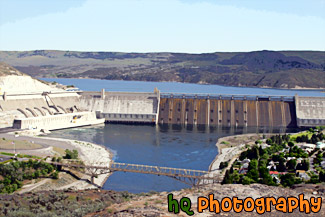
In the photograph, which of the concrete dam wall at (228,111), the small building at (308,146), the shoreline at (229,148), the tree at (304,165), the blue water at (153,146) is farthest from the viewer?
the concrete dam wall at (228,111)

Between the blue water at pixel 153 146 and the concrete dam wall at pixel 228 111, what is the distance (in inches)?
188

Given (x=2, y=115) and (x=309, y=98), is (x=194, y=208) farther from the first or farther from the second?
(x=309, y=98)

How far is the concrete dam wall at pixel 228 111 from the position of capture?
319ft

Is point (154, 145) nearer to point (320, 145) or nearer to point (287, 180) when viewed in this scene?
point (320, 145)

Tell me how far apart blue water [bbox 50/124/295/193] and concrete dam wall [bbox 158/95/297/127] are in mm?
4765

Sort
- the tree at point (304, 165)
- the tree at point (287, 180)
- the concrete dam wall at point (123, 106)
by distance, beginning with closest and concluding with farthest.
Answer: the tree at point (287, 180), the tree at point (304, 165), the concrete dam wall at point (123, 106)

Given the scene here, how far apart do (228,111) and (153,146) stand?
3129 cm

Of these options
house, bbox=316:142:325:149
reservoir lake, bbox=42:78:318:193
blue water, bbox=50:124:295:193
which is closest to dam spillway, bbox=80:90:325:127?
reservoir lake, bbox=42:78:318:193

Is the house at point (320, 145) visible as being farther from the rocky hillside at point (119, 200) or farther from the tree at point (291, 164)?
the rocky hillside at point (119, 200)

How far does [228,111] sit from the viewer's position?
100312mm

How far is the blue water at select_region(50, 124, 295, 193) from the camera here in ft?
171

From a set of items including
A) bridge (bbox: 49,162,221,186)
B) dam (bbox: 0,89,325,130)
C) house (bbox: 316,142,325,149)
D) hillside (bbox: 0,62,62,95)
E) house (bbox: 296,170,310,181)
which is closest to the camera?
house (bbox: 296,170,310,181)

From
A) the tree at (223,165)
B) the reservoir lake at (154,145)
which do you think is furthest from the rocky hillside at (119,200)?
the tree at (223,165)

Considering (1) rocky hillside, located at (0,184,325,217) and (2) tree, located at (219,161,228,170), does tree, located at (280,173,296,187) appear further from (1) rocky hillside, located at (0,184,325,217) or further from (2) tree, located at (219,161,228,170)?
(2) tree, located at (219,161,228,170)
